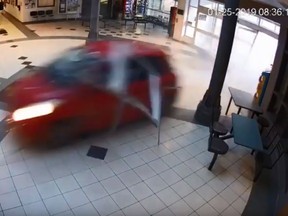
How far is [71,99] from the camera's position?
512cm

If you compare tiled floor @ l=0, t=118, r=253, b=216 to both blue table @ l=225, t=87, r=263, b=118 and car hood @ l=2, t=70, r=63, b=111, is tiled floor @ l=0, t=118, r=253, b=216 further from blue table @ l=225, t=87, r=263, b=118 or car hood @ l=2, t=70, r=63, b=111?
blue table @ l=225, t=87, r=263, b=118

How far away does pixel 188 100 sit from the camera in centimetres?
756

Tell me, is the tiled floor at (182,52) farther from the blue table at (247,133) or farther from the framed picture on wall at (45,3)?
the blue table at (247,133)

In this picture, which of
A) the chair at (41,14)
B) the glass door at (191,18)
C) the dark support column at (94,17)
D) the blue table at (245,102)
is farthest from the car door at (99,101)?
the chair at (41,14)

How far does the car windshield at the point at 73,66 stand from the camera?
17.9ft

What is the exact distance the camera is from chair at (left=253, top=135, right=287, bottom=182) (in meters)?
5.03

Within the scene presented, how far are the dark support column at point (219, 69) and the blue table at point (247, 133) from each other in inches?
29.2

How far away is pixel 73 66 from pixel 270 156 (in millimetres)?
3900

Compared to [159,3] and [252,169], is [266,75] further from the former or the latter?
[159,3]

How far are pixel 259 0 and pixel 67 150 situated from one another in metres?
4.43

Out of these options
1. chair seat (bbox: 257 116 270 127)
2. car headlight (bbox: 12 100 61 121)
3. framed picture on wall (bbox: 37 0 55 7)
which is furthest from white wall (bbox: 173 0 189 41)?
car headlight (bbox: 12 100 61 121)

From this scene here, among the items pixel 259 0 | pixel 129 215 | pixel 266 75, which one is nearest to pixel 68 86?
pixel 129 215

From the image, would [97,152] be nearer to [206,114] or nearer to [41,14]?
[206,114]

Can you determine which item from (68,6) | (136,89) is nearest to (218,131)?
(136,89)
